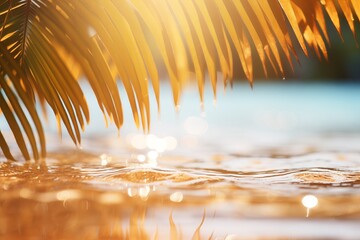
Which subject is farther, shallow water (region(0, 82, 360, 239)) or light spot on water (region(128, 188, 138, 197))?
light spot on water (region(128, 188, 138, 197))

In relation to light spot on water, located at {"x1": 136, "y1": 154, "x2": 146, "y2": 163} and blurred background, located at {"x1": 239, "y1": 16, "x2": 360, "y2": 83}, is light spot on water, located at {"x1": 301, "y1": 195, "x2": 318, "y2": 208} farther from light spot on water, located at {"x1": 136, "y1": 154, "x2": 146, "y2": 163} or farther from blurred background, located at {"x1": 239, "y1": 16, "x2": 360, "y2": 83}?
blurred background, located at {"x1": 239, "y1": 16, "x2": 360, "y2": 83}

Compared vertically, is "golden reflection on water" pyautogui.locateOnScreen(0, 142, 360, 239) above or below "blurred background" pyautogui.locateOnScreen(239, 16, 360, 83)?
below

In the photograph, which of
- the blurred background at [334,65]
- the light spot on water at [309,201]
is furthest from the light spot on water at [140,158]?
the blurred background at [334,65]

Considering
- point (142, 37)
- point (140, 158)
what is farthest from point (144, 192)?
point (140, 158)

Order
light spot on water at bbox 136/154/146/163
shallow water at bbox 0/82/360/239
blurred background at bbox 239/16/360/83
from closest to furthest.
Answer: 1. shallow water at bbox 0/82/360/239
2. light spot on water at bbox 136/154/146/163
3. blurred background at bbox 239/16/360/83

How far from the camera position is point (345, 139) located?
93.8 inches

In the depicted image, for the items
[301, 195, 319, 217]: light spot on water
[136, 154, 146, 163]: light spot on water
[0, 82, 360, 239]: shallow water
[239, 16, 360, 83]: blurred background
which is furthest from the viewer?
[239, 16, 360, 83]: blurred background

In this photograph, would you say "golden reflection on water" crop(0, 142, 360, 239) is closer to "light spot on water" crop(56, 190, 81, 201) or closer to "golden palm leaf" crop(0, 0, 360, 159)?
"light spot on water" crop(56, 190, 81, 201)

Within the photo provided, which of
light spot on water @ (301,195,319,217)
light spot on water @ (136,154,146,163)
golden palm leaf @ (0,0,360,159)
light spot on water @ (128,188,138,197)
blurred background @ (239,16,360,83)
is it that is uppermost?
blurred background @ (239,16,360,83)

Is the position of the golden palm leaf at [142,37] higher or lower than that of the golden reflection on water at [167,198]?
higher

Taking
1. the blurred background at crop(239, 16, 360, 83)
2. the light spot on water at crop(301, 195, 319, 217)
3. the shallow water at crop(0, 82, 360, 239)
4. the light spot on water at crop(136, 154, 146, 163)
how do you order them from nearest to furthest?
the shallow water at crop(0, 82, 360, 239), the light spot on water at crop(301, 195, 319, 217), the light spot on water at crop(136, 154, 146, 163), the blurred background at crop(239, 16, 360, 83)

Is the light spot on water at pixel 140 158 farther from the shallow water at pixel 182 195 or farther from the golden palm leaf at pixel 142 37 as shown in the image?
the golden palm leaf at pixel 142 37

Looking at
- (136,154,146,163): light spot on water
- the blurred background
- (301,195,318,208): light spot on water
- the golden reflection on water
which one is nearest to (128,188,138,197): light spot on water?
the golden reflection on water

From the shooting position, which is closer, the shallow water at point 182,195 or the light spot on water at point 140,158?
the shallow water at point 182,195
